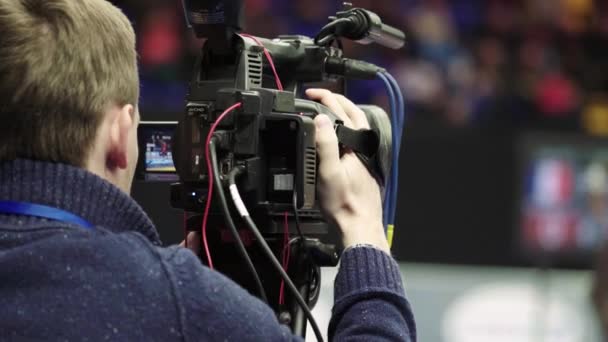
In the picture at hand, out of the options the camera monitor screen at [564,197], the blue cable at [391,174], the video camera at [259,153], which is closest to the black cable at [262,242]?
the video camera at [259,153]

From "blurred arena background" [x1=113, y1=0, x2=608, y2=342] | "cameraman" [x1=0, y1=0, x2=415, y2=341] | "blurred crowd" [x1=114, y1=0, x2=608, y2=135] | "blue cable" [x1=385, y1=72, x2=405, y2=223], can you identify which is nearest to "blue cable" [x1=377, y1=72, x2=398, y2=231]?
"blue cable" [x1=385, y1=72, x2=405, y2=223]

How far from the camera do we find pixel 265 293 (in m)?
1.52

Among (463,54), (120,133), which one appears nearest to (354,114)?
(120,133)

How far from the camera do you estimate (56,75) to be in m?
1.12

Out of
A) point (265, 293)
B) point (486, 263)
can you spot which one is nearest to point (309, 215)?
point (265, 293)

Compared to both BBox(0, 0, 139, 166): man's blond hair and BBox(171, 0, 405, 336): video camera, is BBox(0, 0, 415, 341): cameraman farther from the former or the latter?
BBox(171, 0, 405, 336): video camera

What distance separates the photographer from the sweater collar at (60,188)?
114 centimetres

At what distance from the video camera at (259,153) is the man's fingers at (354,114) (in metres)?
0.04

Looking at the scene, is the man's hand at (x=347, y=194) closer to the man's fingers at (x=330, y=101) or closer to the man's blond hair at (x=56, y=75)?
the man's fingers at (x=330, y=101)

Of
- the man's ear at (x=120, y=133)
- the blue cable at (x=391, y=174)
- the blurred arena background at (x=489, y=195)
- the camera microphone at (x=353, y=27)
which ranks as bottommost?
the blurred arena background at (x=489, y=195)

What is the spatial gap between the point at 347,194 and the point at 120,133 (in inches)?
14.5

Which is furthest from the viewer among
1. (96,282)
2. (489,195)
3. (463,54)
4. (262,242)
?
(463,54)

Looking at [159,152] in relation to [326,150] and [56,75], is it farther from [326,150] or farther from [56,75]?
[56,75]

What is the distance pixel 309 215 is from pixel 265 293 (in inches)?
5.3
